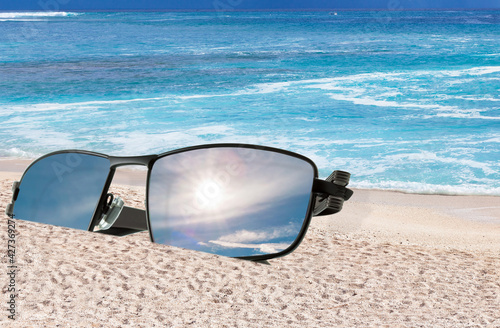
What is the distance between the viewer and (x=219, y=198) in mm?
1558

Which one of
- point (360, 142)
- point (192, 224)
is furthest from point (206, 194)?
point (360, 142)

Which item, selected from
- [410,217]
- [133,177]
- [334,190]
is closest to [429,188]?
[410,217]

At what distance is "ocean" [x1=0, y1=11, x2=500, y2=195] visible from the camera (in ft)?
22.0

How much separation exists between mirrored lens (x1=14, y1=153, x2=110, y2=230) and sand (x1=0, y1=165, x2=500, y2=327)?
0.42 metres

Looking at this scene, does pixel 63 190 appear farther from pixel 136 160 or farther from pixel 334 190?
pixel 334 190

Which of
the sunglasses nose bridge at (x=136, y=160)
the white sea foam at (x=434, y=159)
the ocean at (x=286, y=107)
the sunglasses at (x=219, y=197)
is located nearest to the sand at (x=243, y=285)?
the sunglasses at (x=219, y=197)

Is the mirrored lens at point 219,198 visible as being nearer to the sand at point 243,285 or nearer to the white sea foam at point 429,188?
the sand at point 243,285

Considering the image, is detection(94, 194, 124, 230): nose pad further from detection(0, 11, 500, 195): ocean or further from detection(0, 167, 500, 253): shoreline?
detection(0, 11, 500, 195): ocean

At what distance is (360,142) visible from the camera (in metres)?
7.58

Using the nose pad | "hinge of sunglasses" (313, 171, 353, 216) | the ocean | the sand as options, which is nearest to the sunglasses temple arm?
the nose pad

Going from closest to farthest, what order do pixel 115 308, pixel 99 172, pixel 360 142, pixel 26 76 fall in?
1. pixel 99 172
2. pixel 115 308
3. pixel 360 142
4. pixel 26 76

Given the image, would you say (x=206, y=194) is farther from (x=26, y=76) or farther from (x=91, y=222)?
(x=26, y=76)

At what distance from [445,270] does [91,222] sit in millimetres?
2083

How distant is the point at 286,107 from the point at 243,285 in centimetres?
830
